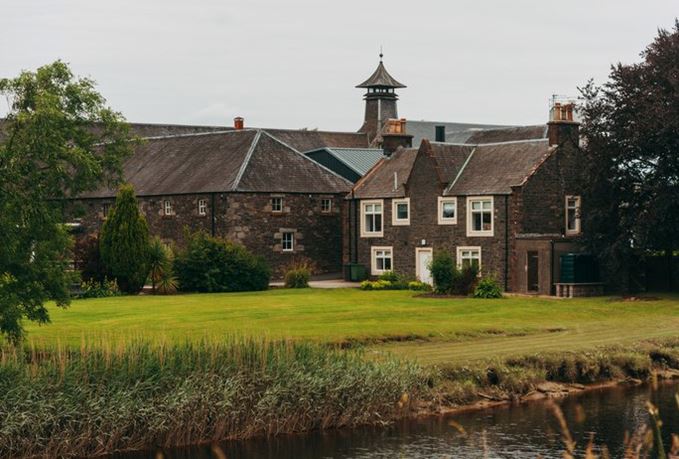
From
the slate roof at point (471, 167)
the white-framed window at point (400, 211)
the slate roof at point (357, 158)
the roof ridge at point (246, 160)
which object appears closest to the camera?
the slate roof at point (471, 167)

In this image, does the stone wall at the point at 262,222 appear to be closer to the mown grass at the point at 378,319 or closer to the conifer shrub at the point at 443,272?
the mown grass at the point at 378,319

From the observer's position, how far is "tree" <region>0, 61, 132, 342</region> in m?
27.3

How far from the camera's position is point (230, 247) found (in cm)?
6038

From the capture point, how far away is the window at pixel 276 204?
67.0m

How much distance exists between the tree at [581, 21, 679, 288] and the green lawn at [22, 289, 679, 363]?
3034mm

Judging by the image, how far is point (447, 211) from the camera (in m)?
61.1

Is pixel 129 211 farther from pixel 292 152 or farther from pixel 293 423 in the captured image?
pixel 293 423

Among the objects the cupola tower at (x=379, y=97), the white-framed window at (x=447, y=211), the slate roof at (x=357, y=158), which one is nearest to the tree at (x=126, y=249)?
the white-framed window at (x=447, y=211)

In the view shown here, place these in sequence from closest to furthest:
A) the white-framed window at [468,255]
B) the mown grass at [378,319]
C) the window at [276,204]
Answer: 1. the mown grass at [378,319]
2. the white-framed window at [468,255]
3. the window at [276,204]

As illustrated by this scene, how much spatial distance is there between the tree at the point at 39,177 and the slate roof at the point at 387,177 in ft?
114

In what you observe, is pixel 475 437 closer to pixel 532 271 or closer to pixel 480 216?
pixel 532 271

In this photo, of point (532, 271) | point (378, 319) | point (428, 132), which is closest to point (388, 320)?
point (378, 319)

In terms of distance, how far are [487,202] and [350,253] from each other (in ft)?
33.9

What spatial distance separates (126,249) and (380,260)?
1437 centimetres
